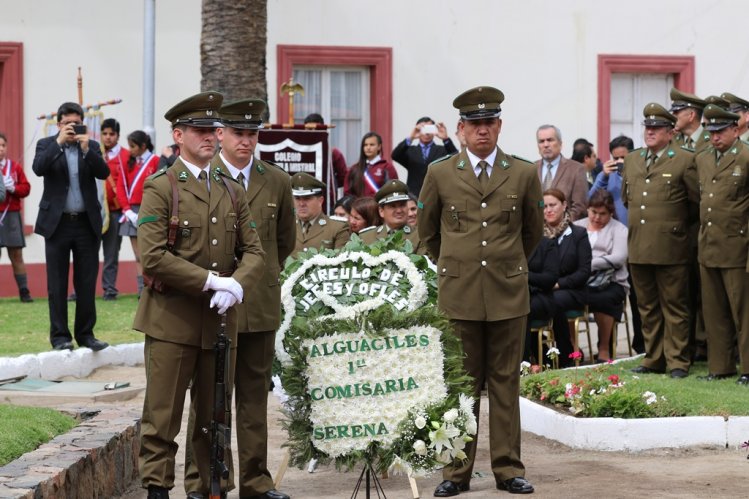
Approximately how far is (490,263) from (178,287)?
2.07m

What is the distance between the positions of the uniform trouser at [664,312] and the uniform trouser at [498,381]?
3.70 metres

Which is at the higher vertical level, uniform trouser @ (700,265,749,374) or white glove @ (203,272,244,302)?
white glove @ (203,272,244,302)

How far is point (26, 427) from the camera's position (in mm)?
8211

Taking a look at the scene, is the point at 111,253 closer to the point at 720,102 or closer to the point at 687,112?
the point at 687,112

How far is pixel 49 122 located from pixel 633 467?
474 inches

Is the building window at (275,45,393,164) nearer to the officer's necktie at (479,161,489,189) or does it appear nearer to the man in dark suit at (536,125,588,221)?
the man in dark suit at (536,125,588,221)

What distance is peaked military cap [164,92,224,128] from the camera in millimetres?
7535

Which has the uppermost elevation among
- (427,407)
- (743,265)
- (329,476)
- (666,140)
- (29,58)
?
(29,58)

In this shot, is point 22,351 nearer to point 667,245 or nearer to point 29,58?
point 667,245

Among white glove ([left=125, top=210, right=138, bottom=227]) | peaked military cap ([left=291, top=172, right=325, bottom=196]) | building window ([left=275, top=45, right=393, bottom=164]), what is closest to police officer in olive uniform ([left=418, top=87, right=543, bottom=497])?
peaked military cap ([left=291, top=172, right=325, bottom=196])

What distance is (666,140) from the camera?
11992 mm

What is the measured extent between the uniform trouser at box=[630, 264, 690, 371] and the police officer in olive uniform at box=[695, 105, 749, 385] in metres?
0.32

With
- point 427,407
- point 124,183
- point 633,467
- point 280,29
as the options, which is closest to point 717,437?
Result: point 633,467

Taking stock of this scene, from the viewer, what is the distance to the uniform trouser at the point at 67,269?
12.9 m
